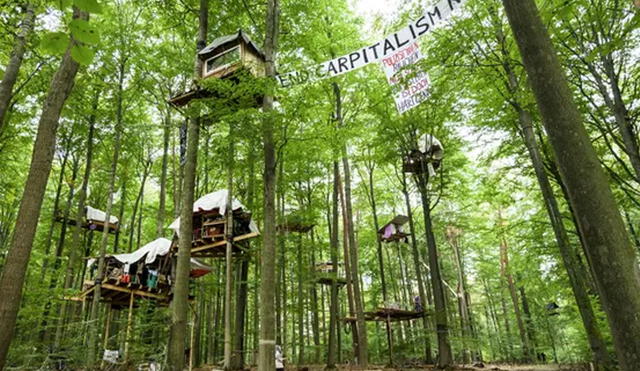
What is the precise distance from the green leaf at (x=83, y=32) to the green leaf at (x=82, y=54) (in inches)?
2.8

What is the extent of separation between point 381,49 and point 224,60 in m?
3.74

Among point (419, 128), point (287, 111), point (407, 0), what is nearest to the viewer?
point (287, 111)

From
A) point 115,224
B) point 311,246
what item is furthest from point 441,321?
point 115,224

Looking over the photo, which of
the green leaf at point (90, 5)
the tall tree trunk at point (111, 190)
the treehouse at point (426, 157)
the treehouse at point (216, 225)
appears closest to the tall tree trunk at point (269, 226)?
the treehouse at point (216, 225)

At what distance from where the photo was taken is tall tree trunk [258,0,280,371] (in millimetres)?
6082

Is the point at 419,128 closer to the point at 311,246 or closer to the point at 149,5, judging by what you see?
the point at 311,246

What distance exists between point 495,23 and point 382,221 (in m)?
17.2

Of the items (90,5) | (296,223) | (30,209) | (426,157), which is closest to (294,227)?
(296,223)

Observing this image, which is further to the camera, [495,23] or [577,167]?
[495,23]

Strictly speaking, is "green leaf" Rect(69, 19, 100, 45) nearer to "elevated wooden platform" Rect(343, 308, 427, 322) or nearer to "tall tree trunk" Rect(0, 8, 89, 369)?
"tall tree trunk" Rect(0, 8, 89, 369)

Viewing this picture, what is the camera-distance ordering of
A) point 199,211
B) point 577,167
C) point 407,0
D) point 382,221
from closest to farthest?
point 577,167
point 407,0
point 199,211
point 382,221

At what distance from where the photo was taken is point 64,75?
4.91 meters

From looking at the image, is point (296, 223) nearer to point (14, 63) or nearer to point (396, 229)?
point (396, 229)

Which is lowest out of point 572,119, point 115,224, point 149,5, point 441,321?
point 441,321
